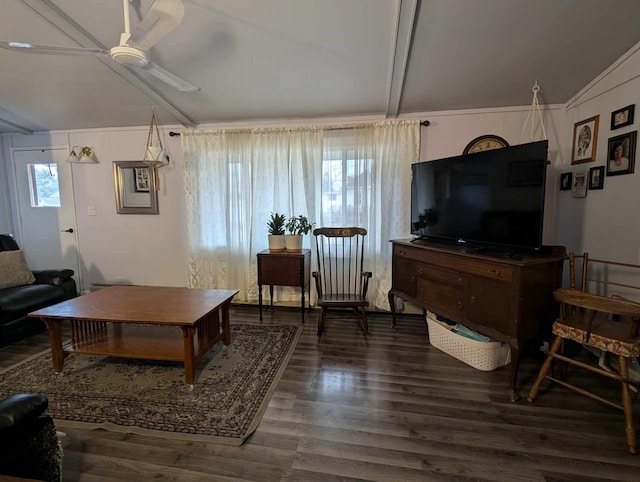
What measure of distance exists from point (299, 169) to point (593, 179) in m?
2.74

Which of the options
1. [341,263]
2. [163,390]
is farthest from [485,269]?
[163,390]

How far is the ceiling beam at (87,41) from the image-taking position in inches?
82.6

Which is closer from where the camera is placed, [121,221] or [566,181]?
[566,181]

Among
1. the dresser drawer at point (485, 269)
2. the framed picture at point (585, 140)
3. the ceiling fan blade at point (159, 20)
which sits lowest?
the dresser drawer at point (485, 269)

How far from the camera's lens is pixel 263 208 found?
3674 millimetres

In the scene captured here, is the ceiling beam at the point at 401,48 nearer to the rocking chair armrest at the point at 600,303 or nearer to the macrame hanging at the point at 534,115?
the macrame hanging at the point at 534,115

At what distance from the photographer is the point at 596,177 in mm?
2492

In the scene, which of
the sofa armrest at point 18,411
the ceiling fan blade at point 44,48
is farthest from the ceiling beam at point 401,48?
the sofa armrest at point 18,411

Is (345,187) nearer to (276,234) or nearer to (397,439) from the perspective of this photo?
(276,234)

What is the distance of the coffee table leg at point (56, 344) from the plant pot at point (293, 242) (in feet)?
6.57

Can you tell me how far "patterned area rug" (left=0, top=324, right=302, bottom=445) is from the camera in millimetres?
1764

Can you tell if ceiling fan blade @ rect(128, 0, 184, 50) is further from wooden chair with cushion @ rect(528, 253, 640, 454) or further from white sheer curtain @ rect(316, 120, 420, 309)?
wooden chair with cushion @ rect(528, 253, 640, 454)

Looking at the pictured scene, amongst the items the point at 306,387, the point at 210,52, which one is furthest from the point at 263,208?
the point at 306,387

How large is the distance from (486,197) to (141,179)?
13.3 feet
